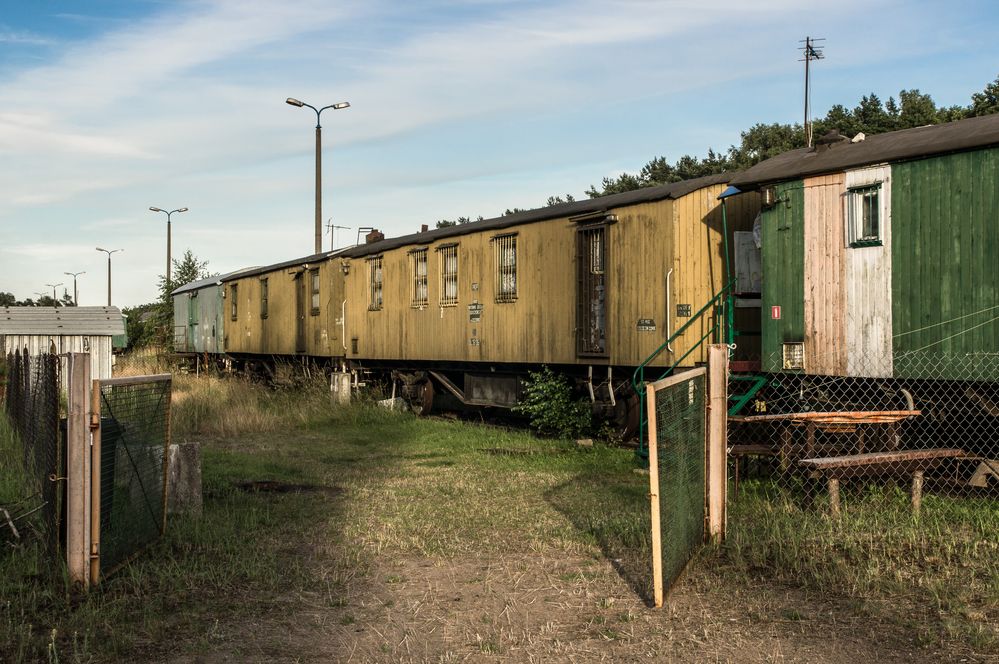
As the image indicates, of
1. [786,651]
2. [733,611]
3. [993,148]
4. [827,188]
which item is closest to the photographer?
[786,651]

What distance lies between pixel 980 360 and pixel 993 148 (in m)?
2.08

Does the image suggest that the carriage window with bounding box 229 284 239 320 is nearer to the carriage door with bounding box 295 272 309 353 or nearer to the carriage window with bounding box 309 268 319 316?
the carriage door with bounding box 295 272 309 353

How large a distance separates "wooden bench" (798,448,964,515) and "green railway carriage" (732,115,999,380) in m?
1.98

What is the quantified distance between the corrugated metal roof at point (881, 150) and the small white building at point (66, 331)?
15.6 metres

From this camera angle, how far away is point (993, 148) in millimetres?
9492

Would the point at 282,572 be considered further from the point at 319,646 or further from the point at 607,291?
the point at 607,291

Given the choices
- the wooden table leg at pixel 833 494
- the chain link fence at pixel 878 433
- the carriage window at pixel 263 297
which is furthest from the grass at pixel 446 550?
the carriage window at pixel 263 297

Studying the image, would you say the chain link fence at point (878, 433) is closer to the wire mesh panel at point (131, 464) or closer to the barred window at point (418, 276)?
the wire mesh panel at point (131, 464)

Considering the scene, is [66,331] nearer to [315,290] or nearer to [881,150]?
[315,290]

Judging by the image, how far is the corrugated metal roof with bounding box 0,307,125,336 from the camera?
880 inches

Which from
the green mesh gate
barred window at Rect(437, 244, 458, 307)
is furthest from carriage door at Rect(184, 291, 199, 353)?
the green mesh gate

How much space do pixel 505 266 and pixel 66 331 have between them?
462 inches

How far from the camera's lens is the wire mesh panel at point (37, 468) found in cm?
632

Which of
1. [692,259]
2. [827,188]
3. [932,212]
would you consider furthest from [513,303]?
[932,212]
